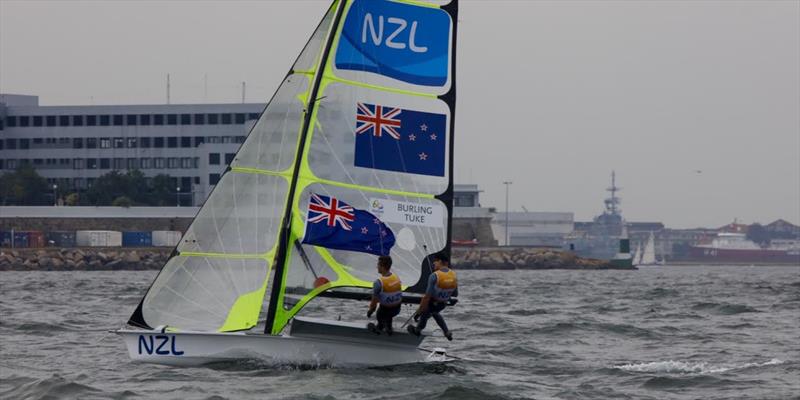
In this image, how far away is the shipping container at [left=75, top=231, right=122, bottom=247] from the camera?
96688 mm

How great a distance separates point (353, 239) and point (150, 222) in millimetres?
85078

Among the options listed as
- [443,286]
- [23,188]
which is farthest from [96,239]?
[443,286]

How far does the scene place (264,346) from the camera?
17.0 metres

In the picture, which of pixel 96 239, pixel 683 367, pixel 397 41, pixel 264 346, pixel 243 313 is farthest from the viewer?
pixel 96 239

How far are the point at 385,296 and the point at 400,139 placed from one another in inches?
91.9

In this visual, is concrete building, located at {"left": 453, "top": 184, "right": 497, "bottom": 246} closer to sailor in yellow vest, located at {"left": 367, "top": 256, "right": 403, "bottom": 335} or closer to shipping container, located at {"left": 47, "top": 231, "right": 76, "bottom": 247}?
shipping container, located at {"left": 47, "top": 231, "right": 76, "bottom": 247}

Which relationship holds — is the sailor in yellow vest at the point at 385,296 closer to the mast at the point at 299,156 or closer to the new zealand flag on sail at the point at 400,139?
the mast at the point at 299,156

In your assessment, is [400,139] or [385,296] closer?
[385,296]

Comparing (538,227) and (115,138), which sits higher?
(115,138)

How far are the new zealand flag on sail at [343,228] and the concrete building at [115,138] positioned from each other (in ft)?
310

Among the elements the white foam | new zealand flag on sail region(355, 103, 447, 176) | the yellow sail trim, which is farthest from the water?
new zealand flag on sail region(355, 103, 447, 176)

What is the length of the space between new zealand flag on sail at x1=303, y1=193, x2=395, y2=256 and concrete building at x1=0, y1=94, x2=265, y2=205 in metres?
94.6

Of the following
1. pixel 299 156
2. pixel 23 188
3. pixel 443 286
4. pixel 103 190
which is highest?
pixel 23 188

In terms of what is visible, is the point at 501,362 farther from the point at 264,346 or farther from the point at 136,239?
the point at 136,239
